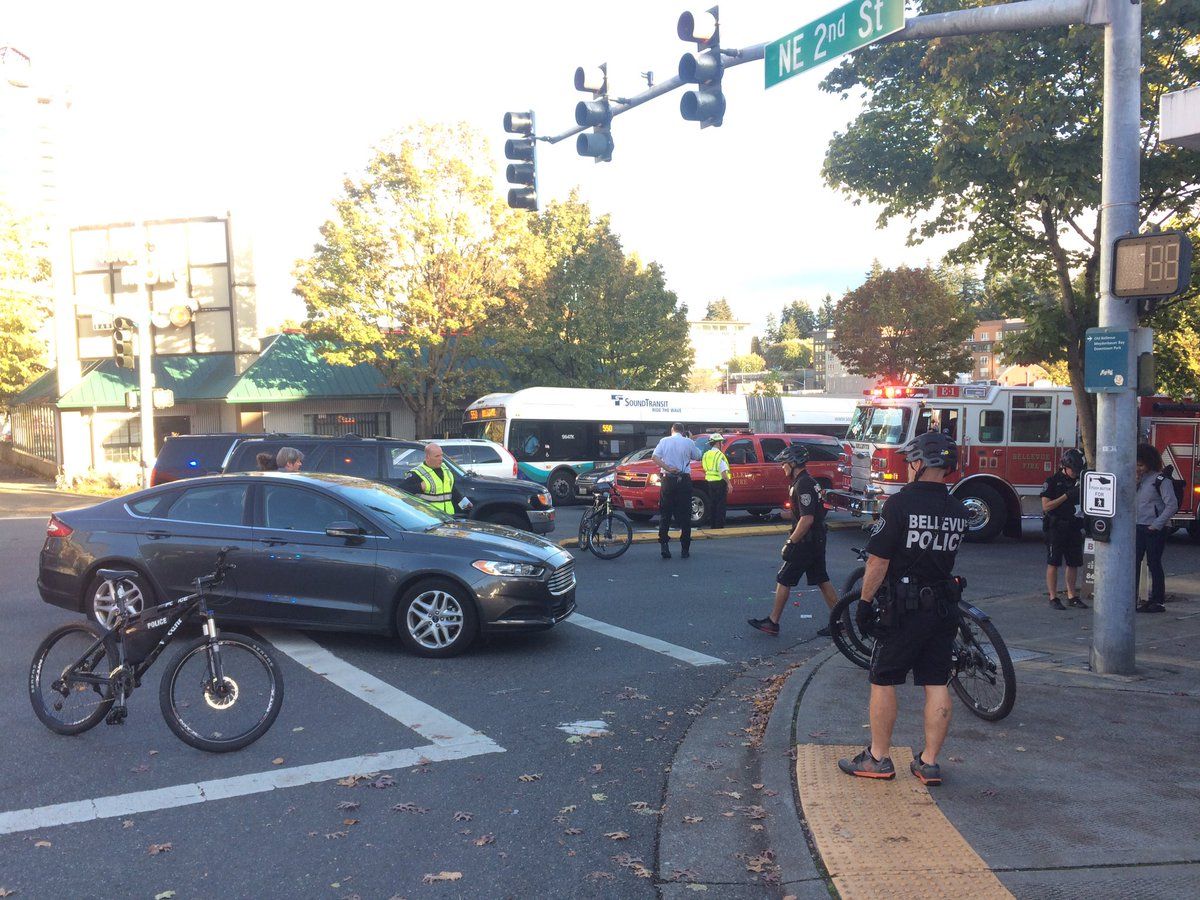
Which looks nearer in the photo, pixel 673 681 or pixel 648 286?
pixel 673 681

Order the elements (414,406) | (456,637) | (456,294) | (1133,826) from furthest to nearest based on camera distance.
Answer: (414,406) < (456,294) < (456,637) < (1133,826)

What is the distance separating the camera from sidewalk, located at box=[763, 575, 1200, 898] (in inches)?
159

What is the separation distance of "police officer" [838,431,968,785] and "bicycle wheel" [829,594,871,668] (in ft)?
7.91

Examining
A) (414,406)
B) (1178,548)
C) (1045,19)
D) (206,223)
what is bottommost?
(1178,548)

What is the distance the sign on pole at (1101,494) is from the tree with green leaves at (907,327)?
1487 inches

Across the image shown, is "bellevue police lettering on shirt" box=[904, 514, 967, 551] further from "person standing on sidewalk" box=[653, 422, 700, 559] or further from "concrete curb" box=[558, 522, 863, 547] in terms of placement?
"concrete curb" box=[558, 522, 863, 547]

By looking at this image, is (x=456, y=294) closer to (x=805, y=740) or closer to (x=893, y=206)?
(x=893, y=206)

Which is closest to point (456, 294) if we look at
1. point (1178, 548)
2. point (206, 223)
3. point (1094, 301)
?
point (206, 223)

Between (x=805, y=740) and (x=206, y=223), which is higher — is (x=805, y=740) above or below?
below

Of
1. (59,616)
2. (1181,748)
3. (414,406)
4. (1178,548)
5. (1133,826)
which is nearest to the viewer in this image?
(1133,826)

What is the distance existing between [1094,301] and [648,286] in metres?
23.1

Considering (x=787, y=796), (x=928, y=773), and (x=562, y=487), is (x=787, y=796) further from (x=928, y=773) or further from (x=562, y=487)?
(x=562, y=487)

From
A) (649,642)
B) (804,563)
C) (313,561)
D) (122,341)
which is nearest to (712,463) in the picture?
(804,563)

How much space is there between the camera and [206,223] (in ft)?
111
